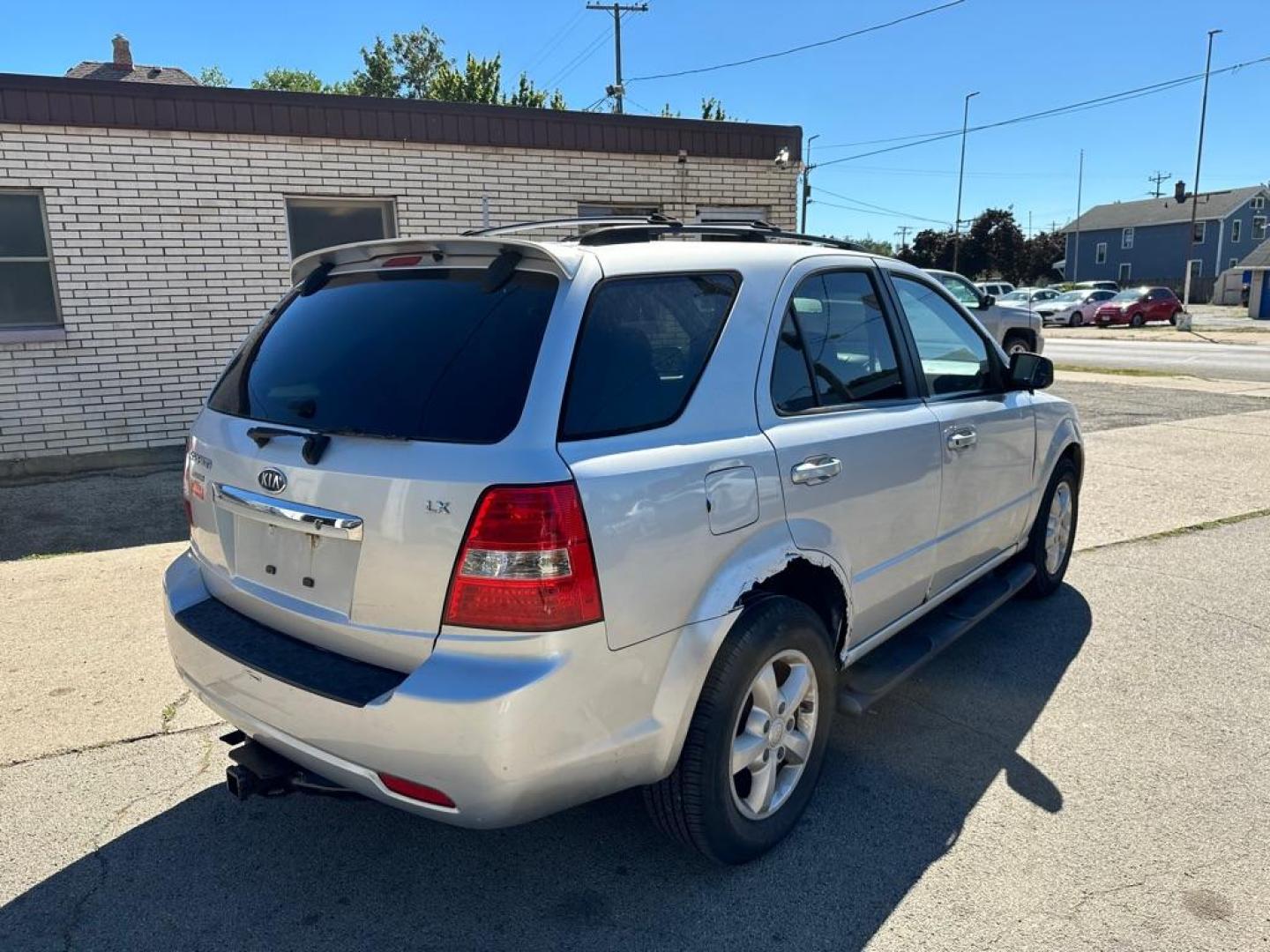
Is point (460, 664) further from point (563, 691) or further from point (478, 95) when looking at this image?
point (478, 95)

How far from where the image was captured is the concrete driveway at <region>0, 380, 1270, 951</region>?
2.56 m

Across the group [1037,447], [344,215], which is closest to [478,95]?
[344,215]

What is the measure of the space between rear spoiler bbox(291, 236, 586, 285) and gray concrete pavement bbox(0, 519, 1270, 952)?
180 cm

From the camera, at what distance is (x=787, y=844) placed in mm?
2951

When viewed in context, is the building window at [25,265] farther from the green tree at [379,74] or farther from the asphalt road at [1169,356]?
the green tree at [379,74]

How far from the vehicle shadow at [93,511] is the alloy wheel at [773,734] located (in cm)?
479

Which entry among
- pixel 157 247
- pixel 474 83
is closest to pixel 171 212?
pixel 157 247

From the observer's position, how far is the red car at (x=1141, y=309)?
39281 millimetres

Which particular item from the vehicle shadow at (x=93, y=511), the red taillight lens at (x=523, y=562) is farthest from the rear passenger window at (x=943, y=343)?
the vehicle shadow at (x=93, y=511)

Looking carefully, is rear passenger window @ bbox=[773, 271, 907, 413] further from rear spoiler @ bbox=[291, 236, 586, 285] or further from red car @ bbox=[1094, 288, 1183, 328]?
red car @ bbox=[1094, 288, 1183, 328]

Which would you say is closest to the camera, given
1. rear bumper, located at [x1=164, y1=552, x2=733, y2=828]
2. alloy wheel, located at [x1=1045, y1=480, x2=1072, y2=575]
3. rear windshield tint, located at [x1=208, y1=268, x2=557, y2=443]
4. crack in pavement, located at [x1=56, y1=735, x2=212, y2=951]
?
rear bumper, located at [x1=164, y1=552, x2=733, y2=828]

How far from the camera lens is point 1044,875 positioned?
2773 mm

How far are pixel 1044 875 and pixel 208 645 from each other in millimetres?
2581

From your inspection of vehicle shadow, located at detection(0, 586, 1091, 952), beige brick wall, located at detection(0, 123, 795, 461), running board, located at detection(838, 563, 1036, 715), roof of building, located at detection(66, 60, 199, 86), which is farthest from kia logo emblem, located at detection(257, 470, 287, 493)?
roof of building, located at detection(66, 60, 199, 86)
